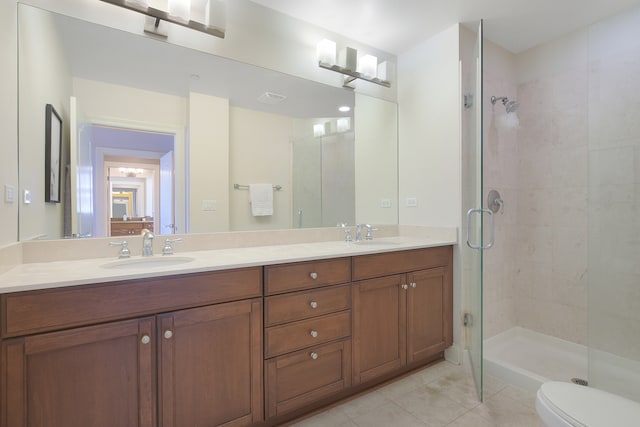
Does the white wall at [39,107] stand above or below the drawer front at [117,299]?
above

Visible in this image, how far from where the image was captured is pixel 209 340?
133cm

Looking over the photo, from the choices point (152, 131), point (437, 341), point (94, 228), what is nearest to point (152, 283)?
point (94, 228)

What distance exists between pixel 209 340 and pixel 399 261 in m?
1.21

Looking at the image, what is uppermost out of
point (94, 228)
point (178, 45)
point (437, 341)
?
point (178, 45)

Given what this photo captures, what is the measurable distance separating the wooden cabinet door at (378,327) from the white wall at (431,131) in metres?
0.75

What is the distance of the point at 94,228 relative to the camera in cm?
160

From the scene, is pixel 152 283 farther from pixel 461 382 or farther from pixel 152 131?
pixel 461 382

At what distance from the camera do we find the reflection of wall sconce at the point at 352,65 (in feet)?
7.37

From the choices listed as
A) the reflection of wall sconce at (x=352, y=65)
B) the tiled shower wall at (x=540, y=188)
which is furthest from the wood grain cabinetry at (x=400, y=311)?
the reflection of wall sconce at (x=352, y=65)

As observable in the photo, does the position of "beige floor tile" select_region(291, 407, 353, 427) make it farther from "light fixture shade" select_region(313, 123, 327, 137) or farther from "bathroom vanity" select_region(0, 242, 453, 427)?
"light fixture shade" select_region(313, 123, 327, 137)

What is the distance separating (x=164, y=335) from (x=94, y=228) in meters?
0.79

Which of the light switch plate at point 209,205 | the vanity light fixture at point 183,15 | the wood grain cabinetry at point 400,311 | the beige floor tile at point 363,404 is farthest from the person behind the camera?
the light switch plate at point 209,205

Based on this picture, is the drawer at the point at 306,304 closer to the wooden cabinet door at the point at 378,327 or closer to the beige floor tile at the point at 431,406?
the wooden cabinet door at the point at 378,327

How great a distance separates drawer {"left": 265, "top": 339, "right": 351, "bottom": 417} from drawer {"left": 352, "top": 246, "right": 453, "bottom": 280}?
418 millimetres
